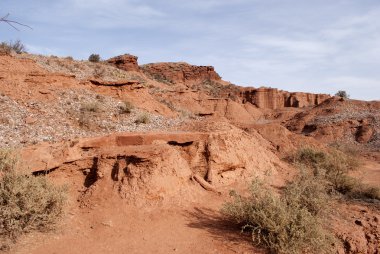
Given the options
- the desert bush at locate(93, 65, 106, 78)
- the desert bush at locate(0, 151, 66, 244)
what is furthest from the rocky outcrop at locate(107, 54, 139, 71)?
the desert bush at locate(0, 151, 66, 244)

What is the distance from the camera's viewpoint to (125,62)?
123ft

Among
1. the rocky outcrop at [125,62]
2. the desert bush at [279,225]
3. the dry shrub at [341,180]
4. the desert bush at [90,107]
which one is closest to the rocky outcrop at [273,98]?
the rocky outcrop at [125,62]

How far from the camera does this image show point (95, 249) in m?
5.30

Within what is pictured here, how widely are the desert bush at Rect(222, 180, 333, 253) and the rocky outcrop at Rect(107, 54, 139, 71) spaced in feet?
106

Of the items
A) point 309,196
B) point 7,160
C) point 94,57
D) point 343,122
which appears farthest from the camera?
point 94,57

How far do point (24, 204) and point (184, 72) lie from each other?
48.3 meters

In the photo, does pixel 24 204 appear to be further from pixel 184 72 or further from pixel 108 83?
pixel 184 72

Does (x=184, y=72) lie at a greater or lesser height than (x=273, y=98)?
greater

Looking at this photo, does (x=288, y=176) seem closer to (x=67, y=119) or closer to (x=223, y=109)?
(x=67, y=119)

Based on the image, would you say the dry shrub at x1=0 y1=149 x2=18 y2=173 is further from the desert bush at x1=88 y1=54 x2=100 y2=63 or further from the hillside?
the desert bush at x1=88 y1=54 x2=100 y2=63

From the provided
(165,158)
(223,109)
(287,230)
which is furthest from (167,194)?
(223,109)

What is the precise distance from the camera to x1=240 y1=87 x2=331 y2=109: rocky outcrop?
5025 centimetres

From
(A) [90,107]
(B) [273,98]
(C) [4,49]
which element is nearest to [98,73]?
(C) [4,49]

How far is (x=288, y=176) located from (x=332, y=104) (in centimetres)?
2451
